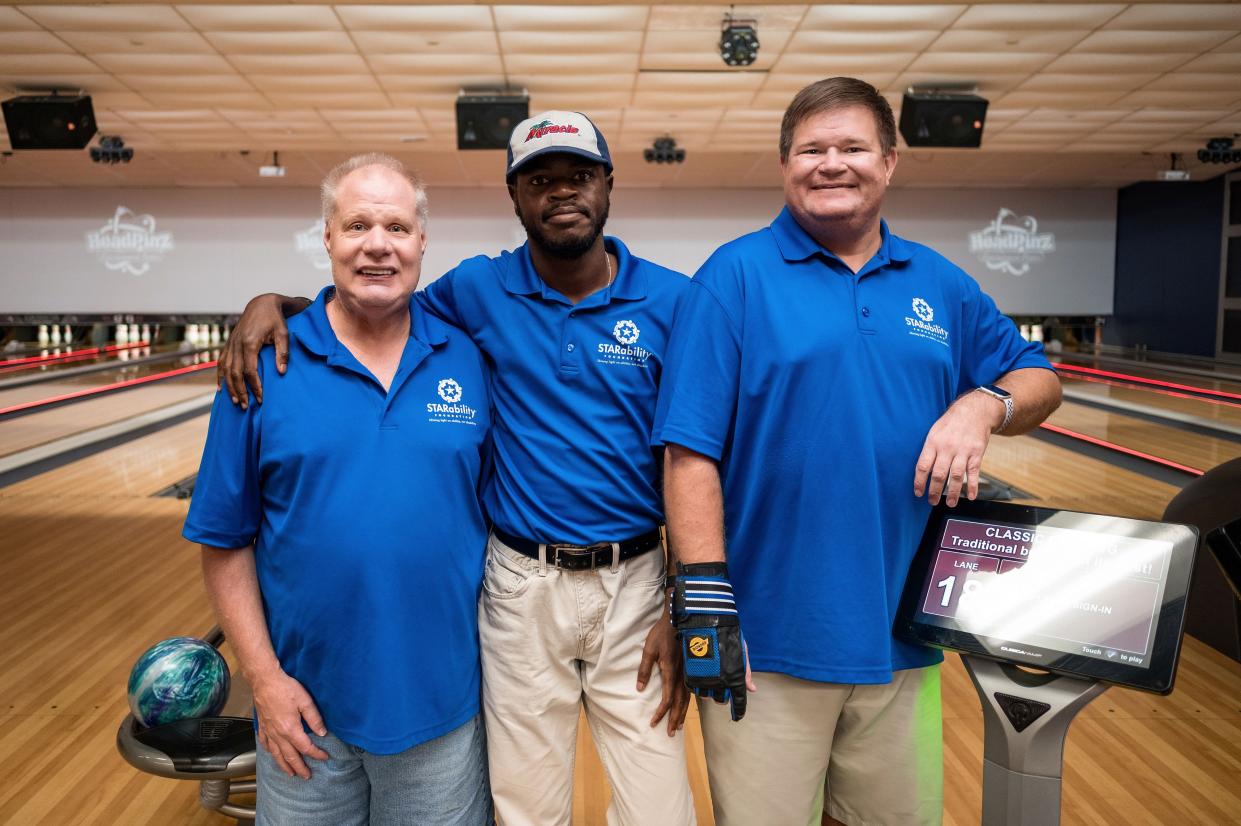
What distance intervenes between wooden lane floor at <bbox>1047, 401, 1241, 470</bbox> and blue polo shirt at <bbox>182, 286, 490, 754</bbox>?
15.5 ft

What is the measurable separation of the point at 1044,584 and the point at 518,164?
2.78ft

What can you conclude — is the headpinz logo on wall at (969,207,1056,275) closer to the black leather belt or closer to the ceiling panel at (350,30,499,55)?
→ the ceiling panel at (350,30,499,55)

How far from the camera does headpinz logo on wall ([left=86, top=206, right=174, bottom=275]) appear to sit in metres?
11.5

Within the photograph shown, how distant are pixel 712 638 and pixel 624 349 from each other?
431 mm

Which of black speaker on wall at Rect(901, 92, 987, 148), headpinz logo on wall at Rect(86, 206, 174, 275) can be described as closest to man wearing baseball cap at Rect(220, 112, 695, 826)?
black speaker on wall at Rect(901, 92, 987, 148)

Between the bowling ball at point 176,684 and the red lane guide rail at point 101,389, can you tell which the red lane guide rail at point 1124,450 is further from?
the red lane guide rail at point 101,389

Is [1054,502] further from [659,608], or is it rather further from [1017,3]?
[659,608]

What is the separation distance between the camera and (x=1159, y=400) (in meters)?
6.85

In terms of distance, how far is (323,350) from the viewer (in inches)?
45.4

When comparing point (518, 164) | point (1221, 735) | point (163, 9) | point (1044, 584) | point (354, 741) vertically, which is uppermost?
point (163, 9)

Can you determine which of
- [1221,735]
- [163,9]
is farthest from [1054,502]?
[163,9]

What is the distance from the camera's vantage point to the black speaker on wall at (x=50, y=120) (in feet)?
20.0

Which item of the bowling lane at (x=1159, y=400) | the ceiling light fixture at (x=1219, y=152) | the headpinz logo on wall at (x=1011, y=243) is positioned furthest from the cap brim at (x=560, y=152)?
the headpinz logo on wall at (x=1011, y=243)

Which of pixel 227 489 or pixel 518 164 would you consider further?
pixel 518 164
